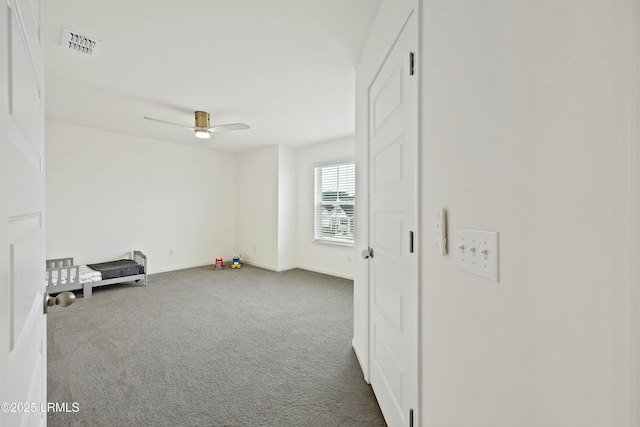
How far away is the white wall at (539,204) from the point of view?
1.33ft

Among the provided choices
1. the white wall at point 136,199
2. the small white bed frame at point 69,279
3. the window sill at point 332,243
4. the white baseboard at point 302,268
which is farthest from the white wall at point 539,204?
the white wall at point 136,199

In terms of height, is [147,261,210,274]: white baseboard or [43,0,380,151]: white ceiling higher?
[43,0,380,151]: white ceiling

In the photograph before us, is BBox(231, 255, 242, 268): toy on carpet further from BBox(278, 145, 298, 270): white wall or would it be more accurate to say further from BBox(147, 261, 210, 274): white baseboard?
BBox(278, 145, 298, 270): white wall

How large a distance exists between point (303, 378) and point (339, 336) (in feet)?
2.45

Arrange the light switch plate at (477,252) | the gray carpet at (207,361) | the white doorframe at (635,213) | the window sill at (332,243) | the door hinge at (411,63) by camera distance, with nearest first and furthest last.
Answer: the white doorframe at (635,213), the light switch plate at (477,252), the door hinge at (411,63), the gray carpet at (207,361), the window sill at (332,243)

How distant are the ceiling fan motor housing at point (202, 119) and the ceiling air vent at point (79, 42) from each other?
132cm

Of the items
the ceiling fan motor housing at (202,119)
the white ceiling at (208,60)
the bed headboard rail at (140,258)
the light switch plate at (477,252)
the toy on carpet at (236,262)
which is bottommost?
the toy on carpet at (236,262)

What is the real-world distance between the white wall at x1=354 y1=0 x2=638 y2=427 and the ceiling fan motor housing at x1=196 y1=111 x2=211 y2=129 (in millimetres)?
3215

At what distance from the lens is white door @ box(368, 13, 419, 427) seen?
47.0 inches

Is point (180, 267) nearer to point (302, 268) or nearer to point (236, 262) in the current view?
point (236, 262)

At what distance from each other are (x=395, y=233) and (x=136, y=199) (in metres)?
5.08

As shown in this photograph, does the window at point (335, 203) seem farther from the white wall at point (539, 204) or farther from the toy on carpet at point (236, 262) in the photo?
the white wall at point (539, 204)

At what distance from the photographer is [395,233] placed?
1.43 meters

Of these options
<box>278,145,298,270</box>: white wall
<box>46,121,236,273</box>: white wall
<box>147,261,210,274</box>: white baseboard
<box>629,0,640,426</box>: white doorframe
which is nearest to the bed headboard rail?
<box>46,121,236,273</box>: white wall
